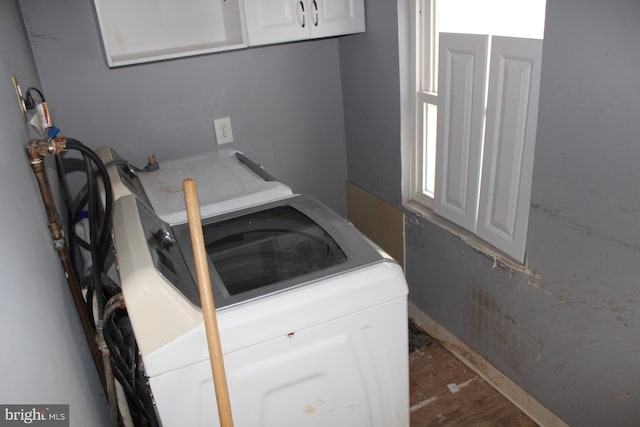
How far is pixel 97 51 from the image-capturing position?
205 cm

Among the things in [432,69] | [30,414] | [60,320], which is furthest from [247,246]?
[432,69]

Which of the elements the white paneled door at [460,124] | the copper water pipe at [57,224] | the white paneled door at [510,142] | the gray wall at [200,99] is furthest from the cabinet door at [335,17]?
the copper water pipe at [57,224]

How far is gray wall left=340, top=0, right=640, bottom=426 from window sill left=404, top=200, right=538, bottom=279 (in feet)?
0.09

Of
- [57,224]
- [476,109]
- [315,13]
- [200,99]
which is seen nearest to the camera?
[57,224]

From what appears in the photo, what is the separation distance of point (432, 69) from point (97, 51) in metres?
1.37

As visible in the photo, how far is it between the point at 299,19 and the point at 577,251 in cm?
141

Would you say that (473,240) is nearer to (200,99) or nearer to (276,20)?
(276,20)

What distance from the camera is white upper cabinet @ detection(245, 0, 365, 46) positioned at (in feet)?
6.69

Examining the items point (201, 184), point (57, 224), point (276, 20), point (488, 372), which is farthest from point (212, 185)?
point (488, 372)

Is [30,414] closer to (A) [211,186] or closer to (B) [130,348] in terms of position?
(B) [130,348]

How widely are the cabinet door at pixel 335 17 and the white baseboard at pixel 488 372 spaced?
4.37 ft

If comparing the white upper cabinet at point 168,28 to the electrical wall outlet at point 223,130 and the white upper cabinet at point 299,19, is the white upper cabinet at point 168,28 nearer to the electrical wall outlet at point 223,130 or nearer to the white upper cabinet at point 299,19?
the white upper cabinet at point 299,19

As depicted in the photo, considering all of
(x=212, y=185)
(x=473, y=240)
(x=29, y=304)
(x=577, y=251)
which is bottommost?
(x=473, y=240)

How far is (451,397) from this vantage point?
2029 millimetres
